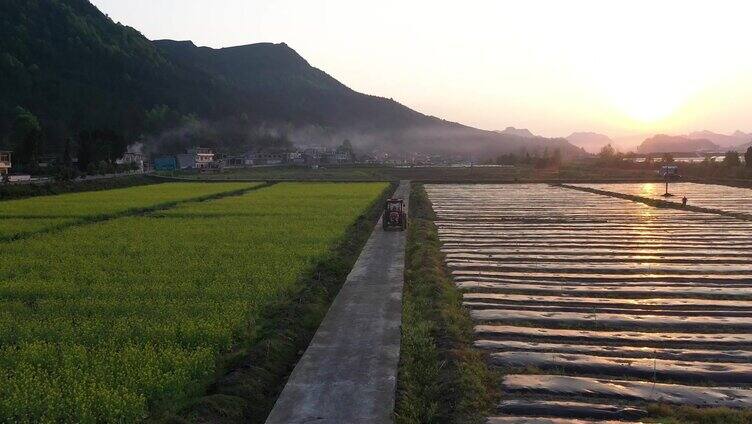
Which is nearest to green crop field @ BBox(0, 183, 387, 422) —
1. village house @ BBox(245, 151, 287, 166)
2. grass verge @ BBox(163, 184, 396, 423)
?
grass verge @ BBox(163, 184, 396, 423)

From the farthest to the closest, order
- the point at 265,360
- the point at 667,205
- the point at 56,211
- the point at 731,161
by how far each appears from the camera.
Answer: the point at 731,161 → the point at 667,205 → the point at 56,211 → the point at 265,360

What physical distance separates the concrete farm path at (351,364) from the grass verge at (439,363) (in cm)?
20

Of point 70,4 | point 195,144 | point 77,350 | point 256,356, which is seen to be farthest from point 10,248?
point 70,4

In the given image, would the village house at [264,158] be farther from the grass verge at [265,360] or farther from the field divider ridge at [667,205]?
the grass verge at [265,360]

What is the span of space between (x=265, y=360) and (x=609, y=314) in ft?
19.9

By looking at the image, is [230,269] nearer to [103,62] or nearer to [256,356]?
[256,356]

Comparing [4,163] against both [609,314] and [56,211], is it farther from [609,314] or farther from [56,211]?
[609,314]

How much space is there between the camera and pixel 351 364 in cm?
771

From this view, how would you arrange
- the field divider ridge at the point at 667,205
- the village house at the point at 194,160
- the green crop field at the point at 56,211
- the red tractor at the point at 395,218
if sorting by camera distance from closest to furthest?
the red tractor at the point at 395,218 < the green crop field at the point at 56,211 < the field divider ridge at the point at 667,205 < the village house at the point at 194,160

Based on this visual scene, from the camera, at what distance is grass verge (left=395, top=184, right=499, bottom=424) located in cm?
656

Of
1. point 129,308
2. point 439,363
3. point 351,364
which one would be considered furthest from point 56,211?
point 439,363

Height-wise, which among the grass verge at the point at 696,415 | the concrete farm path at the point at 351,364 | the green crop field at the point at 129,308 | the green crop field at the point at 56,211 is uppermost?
the green crop field at the point at 56,211

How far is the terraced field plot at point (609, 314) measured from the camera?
6984 millimetres

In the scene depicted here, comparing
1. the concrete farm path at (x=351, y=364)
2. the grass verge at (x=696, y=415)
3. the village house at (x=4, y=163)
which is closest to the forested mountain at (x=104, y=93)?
the village house at (x=4, y=163)
